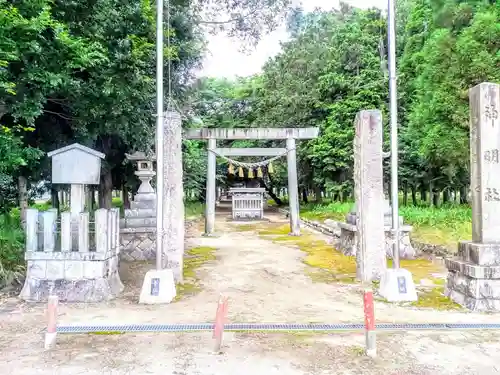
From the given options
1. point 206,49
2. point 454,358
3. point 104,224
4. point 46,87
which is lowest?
point 454,358

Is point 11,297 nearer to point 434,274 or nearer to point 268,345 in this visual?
point 268,345

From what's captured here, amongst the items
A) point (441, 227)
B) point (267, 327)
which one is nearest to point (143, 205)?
point (267, 327)

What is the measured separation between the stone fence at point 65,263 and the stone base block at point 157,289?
0.68 metres

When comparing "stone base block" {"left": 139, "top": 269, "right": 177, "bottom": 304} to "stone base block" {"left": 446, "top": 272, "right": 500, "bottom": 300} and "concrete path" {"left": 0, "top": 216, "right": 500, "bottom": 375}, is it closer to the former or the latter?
"concrete path" {"left": 0, "top": 216, "right": 500, "bottom": 375}

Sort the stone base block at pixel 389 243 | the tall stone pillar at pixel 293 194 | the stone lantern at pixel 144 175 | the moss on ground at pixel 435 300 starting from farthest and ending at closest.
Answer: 1. the tall stone pillar at pixel 293 194
2. the stone lantern at pixel 144 175
3. the stone base block at pixel 389 243
4. the moss on ground at pixel 435 300

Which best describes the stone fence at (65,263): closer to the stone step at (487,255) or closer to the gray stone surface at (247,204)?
the stone step at (487,255)

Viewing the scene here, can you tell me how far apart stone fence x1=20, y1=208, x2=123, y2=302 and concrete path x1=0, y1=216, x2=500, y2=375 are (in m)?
0.33

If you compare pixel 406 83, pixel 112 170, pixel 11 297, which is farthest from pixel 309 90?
pixel 11 297

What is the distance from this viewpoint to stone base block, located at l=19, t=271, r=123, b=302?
246 inches

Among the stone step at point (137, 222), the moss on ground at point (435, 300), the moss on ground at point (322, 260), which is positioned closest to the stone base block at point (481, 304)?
the moss on ground at point (435, 300)

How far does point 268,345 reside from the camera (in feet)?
14.5

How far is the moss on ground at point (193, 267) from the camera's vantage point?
693 cm

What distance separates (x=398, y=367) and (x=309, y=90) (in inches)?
715

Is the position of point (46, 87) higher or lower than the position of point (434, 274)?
higher
